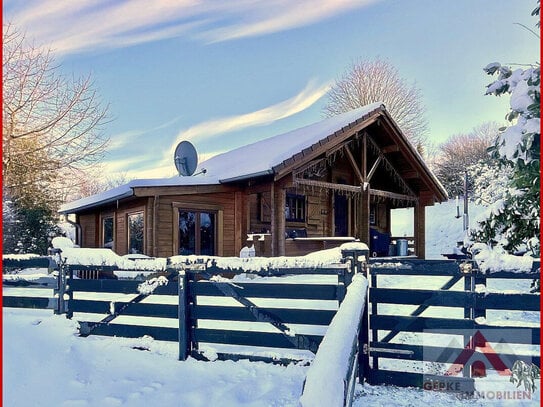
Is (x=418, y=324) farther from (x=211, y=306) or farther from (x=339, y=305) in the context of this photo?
(x=211, y=306)

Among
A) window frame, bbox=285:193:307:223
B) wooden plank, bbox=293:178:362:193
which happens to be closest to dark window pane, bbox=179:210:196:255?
wooden plank, bbox=293:178:362:193

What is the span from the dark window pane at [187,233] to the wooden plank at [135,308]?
19.2ft

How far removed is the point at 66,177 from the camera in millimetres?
15469

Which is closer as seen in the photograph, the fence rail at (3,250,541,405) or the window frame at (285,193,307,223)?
the fence rail at (3,250,541,405)

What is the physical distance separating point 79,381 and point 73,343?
2.44ft

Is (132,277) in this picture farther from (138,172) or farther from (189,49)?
(138,172)

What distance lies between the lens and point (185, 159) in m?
12.9

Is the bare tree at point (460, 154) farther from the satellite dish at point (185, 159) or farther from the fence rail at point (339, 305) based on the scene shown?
the fence rail at point (339, 305)

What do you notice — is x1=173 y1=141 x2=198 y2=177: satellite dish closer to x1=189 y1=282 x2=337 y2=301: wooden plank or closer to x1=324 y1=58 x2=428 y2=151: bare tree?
x1=189 y1=282 x2=337 y2=301: wooden plank

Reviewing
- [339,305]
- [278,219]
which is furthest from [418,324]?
[278,219]

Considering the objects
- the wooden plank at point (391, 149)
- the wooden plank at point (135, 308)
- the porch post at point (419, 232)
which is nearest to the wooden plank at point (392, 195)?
the porch post at point (419, 232)

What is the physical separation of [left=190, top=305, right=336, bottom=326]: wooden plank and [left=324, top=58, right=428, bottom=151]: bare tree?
2594 cm

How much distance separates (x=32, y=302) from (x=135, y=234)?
22.1 ft

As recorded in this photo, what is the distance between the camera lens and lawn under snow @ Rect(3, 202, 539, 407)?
3.26m
